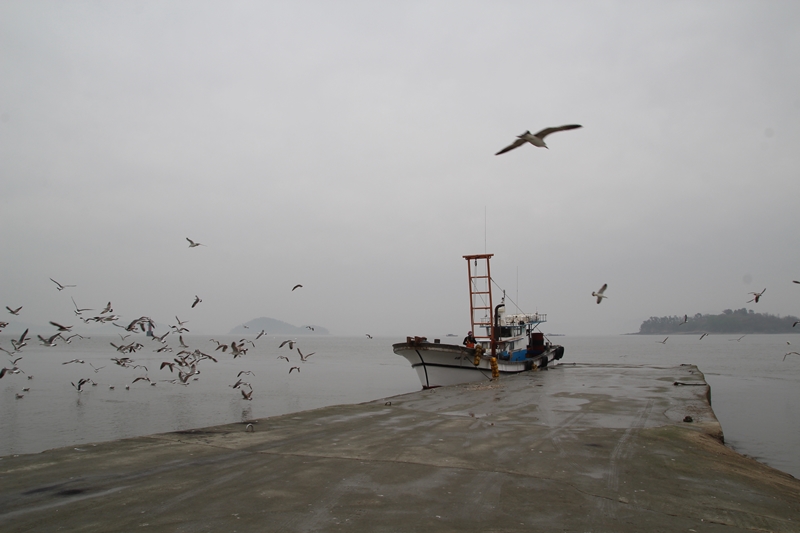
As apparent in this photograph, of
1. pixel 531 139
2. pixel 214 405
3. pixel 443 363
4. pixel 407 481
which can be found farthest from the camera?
pixel 214 405

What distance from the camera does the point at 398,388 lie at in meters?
36.1

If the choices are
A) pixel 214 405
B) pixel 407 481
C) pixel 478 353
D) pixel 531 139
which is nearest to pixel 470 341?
pixel 478 353

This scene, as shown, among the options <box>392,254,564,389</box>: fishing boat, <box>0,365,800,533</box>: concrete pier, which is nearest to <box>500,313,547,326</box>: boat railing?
<box>392,254,564,389</box>: fishing boat

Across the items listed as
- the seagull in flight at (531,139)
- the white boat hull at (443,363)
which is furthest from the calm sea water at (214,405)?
the seagull in flight at (531,139)

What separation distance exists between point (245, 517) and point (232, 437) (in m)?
5.28

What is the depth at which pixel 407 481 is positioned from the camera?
24.2 feet

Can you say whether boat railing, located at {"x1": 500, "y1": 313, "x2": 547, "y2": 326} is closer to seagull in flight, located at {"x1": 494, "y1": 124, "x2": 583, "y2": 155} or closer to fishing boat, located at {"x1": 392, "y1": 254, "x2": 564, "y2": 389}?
fishing boat, located at {"x1": 392, "y1": 254, "x2": 564, "y2": 389}

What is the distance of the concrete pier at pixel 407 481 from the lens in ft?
19.1

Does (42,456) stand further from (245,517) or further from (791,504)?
(791,504)

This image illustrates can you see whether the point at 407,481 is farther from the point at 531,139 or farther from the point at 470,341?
the point at 470,341

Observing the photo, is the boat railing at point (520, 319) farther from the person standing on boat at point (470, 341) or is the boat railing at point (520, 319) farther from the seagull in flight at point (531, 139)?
the seagull in flight at point (531, 139)

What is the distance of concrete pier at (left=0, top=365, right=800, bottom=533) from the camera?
5832 millimetres

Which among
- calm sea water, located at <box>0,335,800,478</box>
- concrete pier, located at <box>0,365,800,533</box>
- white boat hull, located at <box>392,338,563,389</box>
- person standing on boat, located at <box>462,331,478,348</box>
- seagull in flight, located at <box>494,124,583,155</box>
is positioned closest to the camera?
concrete pier, located at <box>0,365,800,533</box>

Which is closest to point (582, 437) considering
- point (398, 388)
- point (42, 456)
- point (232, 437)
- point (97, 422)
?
point (232, 437)
